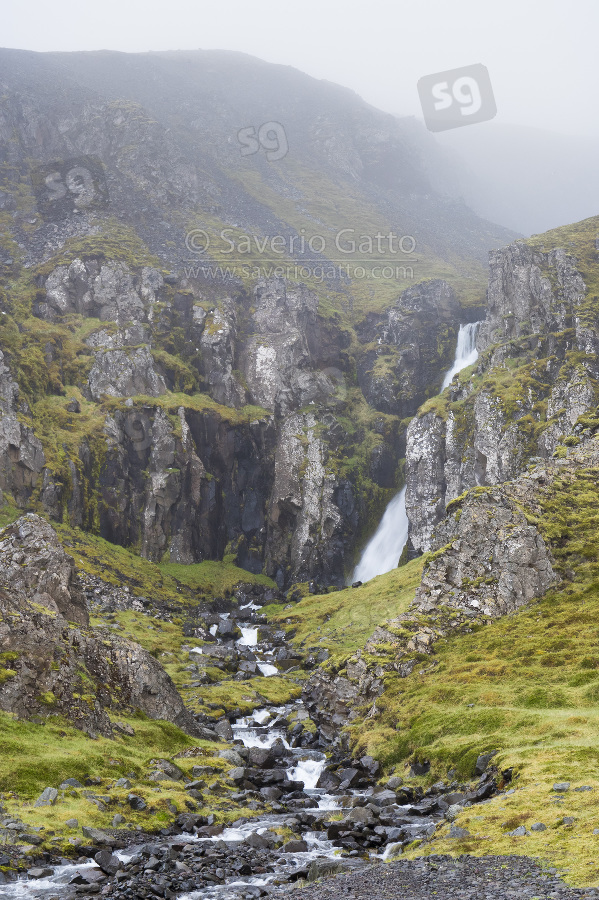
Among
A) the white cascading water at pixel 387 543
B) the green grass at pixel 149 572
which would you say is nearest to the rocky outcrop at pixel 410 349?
the white cascading water at pixel 387 543

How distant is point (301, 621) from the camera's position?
10256 cm

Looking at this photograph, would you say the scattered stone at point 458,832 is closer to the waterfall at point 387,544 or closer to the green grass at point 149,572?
the green grass at point 149,572

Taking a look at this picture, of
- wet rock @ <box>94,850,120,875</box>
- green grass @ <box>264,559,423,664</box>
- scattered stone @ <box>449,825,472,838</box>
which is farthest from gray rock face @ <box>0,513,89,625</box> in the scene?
scattered stone @ <box>449,825,472,838</box>

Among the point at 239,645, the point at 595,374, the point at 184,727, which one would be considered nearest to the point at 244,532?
the point at 239,645

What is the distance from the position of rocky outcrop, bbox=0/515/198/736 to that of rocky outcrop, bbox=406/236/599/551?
212 feet

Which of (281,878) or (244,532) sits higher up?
(281,878)

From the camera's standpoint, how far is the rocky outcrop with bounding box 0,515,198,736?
36.6 metres

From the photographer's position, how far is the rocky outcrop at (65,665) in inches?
1441

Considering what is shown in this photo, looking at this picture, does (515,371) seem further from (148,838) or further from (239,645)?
(148,838)

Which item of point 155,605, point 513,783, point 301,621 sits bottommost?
point 301,621

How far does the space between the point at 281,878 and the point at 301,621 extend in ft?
266

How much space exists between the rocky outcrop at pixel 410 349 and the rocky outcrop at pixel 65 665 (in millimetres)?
117723

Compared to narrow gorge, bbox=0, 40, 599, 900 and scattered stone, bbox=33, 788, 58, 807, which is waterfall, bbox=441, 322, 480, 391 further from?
scattered stone, bbox=33, 788, 58, 807

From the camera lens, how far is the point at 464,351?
157 metres
